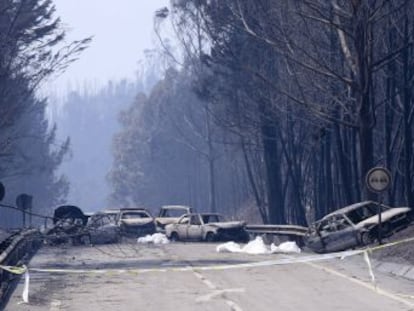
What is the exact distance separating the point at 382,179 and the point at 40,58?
24.9 meters

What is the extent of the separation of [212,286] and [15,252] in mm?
10047

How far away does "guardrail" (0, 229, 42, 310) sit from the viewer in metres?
23.8

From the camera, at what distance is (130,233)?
54625 mm

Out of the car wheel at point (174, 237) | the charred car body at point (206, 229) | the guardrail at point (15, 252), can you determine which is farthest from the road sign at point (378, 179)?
the car wheel at point (174, 237)

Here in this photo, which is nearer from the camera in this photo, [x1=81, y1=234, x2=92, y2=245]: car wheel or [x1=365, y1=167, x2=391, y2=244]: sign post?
[x1=365, y1=167, x2=391, y2=244]: sign post

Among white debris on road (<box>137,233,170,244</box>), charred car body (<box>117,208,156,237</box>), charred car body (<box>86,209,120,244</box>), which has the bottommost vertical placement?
white debris on road (<box>137,233,170,244</box>)

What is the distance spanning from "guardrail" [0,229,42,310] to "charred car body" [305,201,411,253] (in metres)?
8.82

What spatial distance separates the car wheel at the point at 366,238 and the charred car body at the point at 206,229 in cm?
1281

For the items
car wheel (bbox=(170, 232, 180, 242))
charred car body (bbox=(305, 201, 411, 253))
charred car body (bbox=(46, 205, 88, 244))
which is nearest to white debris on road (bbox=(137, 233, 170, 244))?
car wheel (bbox=(170, 232, 180, 242))

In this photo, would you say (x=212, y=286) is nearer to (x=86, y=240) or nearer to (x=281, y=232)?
(x=281, y=232)

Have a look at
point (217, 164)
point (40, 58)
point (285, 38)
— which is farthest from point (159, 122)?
point (285, 38)

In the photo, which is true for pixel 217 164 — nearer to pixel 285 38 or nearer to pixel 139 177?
pixel 139 177

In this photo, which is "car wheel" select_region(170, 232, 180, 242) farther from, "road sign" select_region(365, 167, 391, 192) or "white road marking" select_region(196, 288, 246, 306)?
"white road marking" select_region(196, 288, 246, 306)

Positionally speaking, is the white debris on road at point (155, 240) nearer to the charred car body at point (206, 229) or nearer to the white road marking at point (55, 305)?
the charred car body at point (206, 229)
